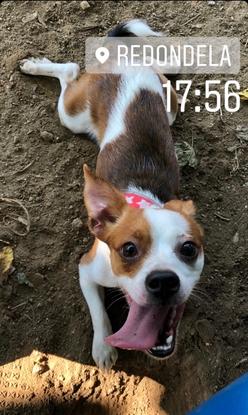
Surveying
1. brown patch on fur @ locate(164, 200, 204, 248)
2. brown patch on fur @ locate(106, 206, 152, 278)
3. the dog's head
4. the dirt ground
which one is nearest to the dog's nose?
the dog's head

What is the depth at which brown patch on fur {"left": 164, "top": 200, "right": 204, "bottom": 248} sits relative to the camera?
9.92ft

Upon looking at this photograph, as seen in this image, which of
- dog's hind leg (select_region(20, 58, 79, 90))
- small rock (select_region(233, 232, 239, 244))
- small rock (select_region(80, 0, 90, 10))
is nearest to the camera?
small rock (select_region(233, 232, 239, 244))

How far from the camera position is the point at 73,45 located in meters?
4.77

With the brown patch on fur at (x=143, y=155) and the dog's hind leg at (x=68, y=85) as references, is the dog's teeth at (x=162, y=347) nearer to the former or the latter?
the brown patch on fur at (x=143, y=155)

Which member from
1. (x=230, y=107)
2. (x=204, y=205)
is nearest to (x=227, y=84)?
(x=230, y=107)

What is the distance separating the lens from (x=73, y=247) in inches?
153

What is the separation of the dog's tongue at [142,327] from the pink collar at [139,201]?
19.4 inches

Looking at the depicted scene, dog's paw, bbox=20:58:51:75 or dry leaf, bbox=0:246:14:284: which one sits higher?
dog's paw, bbox=20:58:51:75

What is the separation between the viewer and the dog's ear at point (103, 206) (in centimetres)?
313

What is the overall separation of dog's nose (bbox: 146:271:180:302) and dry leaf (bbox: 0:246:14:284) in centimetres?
125

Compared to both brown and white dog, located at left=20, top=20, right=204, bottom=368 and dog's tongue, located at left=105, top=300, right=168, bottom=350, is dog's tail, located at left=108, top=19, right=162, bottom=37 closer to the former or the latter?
brown and white dog, located at left=20, top=20, right=204, bottom=368

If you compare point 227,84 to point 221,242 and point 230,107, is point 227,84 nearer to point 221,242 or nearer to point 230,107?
point 230,107

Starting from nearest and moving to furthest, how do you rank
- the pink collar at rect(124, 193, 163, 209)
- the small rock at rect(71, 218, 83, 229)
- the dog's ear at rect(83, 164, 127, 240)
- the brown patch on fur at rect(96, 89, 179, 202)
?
1. the dog's ear at rect(83, 164, 127, 240)
2. the pink collar at rect(124, 193, 163, 209)
3. the brown patch on fur at rect(96, 89, 179, 202)
4. the small rock at rect(71, 218, 83, 229)

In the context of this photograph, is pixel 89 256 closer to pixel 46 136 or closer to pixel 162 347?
pixel 162 347
